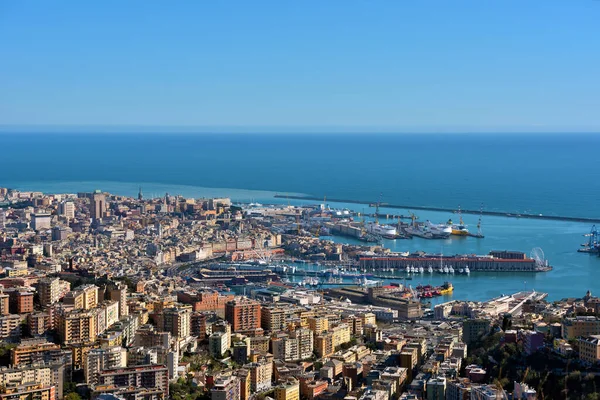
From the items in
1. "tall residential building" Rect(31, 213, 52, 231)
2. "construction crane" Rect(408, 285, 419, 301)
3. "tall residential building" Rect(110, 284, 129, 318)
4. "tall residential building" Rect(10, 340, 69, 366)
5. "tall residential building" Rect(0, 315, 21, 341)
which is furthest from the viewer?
"tall residential building" Rect(31, 213, 52, 231)

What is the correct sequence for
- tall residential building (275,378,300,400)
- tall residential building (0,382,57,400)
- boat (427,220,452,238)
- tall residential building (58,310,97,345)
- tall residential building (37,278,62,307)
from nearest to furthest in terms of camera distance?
tall residential building (0,382,57,400) < tall residential building (275,378,300,400) < tall residential building (58,310,97,345) < tall residential building (37,278,62,307) < boat (427,220,452,238)

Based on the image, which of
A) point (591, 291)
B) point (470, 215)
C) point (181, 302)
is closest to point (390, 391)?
point (181, 302)

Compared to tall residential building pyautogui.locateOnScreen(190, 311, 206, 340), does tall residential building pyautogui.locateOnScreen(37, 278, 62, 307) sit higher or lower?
higher

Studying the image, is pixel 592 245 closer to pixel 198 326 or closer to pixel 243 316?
pixel 243 316

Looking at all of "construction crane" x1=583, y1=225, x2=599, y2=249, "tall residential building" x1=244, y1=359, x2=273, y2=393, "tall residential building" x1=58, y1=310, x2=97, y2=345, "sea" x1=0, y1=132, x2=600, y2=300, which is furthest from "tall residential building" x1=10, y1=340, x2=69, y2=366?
"construction crane" x1=583, y1=225, x2=599, y2=249

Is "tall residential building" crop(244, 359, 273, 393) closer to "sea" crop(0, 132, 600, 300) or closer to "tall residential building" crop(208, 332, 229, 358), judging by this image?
"tall residential building" crop(208, 332, 229, 358)

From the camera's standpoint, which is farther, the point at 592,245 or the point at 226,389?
the point at 592,245

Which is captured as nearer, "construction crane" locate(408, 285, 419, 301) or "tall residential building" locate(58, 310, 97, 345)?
"tall residential building" locate(58, 310, 97, 345)

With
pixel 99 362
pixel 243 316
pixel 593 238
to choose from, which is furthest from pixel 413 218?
pixel 99 362

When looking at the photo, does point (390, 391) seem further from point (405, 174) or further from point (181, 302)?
point (405, 174)
